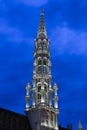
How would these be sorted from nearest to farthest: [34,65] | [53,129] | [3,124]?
[3,124] → [53,129] → [34,65]

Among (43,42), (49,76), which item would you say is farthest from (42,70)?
(43,42)

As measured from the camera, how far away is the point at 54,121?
120 meters

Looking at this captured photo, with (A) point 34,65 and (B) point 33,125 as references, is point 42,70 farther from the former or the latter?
(B) point 33,125

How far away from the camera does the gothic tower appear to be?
382ft

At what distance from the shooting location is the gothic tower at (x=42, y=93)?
382 ft

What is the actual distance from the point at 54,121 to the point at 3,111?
16692 mm

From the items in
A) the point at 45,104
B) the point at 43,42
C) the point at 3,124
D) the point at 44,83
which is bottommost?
the point at 3,124

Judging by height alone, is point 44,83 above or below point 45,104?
above

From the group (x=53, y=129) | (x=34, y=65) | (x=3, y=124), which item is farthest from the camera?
(x=34, y=65)

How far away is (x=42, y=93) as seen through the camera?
11869 cm

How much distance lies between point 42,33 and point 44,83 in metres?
20.1

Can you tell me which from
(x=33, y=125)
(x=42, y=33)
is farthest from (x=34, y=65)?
(x=33, y=125)

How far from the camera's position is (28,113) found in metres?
119

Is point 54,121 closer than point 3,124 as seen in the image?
No
